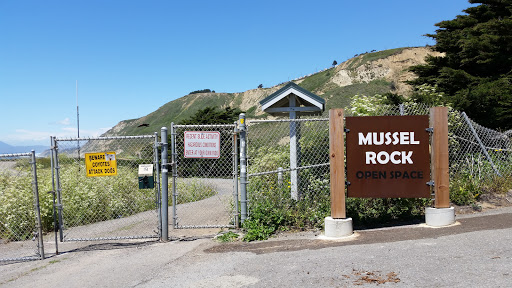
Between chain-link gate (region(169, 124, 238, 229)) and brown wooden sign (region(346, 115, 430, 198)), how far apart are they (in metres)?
2.02

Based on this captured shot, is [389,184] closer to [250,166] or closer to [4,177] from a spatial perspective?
[250,166]

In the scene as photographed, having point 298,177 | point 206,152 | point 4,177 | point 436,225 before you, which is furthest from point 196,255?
point 4,177

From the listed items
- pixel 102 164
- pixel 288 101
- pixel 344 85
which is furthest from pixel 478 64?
pixel 344 85

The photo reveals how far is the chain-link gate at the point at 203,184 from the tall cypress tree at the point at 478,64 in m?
7.94

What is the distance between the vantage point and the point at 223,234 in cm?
650

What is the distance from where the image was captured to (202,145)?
263 inches

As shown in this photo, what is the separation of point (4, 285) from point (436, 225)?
622 centimetres

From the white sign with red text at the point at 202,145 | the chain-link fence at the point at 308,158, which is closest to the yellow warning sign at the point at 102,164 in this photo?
the white sign with red text at the point at 202,145

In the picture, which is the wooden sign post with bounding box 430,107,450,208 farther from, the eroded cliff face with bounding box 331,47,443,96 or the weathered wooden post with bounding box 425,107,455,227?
the eroded cliff face with bounding box 331,47,443,96

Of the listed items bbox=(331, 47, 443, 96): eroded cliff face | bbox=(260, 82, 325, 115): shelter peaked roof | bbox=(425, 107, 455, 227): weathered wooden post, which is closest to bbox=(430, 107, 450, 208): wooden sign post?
bbox=(425, 107, 455, 227): weathered wooden post

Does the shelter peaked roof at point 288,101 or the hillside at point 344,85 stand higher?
the hillside at point 344,85

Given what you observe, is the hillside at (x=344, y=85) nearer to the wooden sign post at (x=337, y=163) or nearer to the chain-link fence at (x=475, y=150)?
the chain-link fence at (x=475, y=150)

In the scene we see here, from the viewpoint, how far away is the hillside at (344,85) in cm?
5347

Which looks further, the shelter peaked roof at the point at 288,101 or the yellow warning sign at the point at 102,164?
the shelter peaked roof at the point at 288,101
